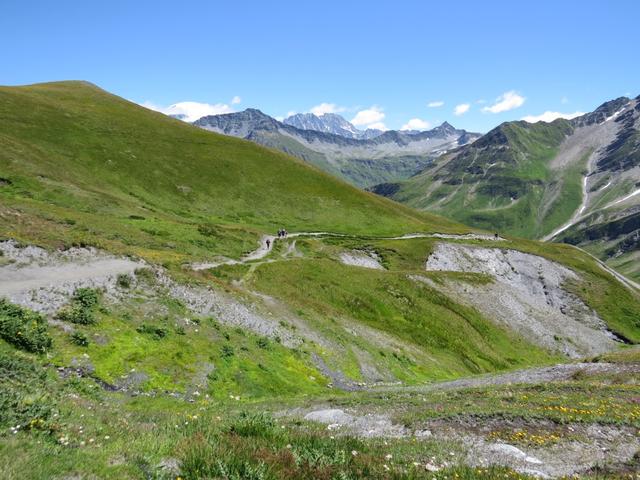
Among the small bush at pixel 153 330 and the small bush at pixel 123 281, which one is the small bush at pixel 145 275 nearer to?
the small bush at pixel 123 281

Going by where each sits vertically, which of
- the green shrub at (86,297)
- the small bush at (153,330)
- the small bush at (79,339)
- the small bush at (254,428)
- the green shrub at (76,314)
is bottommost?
the small bush at (153,330)

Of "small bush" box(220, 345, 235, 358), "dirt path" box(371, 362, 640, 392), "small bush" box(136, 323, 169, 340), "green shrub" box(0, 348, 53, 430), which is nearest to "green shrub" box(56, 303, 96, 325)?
"small bush" box(136, 323, 169, 340)

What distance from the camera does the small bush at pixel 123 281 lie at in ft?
99.8

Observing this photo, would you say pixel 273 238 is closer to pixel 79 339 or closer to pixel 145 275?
pixel 145 275

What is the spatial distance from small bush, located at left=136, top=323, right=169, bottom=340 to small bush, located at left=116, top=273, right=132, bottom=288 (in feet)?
15.4

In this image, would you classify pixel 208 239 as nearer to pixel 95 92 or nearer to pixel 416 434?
pixel 416 434

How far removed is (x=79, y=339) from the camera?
74.8 ft

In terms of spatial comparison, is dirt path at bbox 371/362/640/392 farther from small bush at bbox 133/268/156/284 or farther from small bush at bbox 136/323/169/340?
small bush at bbox 133/268/156/284

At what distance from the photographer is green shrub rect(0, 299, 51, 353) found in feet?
66.0

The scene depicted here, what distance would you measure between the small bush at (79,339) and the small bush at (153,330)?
3.83 meters

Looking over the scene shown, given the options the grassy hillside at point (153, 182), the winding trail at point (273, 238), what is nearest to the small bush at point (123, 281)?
the winding trail at point (273, 238)

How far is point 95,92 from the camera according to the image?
158 meters

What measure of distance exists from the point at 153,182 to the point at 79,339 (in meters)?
86.0

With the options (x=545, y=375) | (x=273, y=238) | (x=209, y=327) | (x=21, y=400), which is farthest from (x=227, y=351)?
(x=273, y=238)
